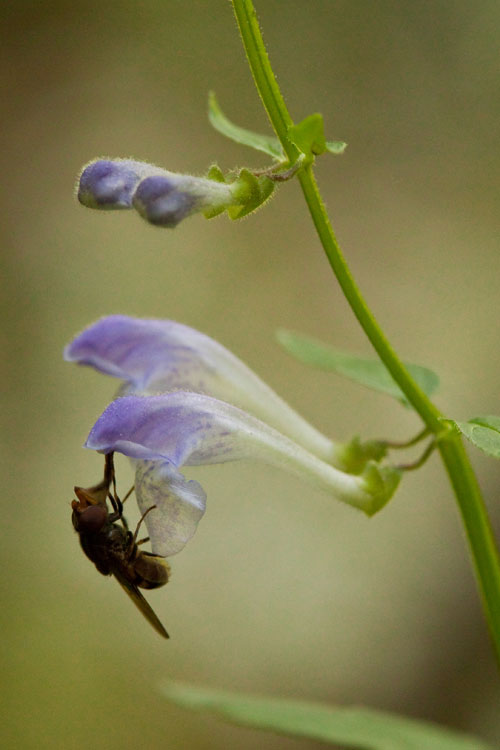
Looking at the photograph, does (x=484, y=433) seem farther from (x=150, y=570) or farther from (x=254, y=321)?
(x=254, y=321)

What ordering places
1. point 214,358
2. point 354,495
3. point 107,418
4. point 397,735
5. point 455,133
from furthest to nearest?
1. point 455,133
2. point 397,735
3. point 214,358
4. point 354,495
5. point 107,418

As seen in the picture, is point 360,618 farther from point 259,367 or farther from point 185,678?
point 259,367

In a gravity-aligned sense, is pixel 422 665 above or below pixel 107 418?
below

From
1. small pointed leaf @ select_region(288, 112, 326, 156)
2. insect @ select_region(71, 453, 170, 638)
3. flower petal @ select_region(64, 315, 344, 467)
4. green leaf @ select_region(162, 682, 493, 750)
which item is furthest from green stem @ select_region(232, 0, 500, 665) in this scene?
insect @ select_region(71, 453, 170, 638)

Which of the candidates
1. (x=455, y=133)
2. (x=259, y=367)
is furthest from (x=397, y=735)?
(x=455, y=133)

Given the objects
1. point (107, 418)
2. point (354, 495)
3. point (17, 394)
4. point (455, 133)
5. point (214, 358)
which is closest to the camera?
point (107, 418)

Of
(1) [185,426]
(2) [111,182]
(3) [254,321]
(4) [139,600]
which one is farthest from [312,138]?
(3) [254,321]

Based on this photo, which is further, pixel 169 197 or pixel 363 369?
pixel 363 369
